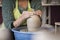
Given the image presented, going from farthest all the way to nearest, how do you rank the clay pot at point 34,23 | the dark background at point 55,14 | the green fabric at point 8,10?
the dark background at point 55,14 < the green fabric at point 8,10 < the clay pot at point 34,23

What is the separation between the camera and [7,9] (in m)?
1.25

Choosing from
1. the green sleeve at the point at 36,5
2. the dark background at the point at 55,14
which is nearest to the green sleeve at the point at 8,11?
the green sleeve at the point at 36,5

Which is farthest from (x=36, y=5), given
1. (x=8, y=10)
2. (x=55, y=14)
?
(x=55, y=14)

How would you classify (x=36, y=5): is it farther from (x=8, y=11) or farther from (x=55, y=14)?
(x=55, y=14)

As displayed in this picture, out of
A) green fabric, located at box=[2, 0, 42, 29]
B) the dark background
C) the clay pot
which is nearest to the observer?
the clay pot

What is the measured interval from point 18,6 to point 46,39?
918mm

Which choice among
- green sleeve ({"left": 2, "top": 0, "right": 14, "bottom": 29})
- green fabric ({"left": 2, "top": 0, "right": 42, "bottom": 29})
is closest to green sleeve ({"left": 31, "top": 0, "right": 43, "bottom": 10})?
green fabric ({"left": 2, "top": 0, "right": 42, "bottom": 29})

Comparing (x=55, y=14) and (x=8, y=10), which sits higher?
(x=8, y=10)

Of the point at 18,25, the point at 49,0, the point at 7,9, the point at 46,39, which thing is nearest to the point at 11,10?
the point at 7,9

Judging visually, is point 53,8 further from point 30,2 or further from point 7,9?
point 7,9

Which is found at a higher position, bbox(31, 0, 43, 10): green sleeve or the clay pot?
bbox(31, 0, 43, 10): green sleeve

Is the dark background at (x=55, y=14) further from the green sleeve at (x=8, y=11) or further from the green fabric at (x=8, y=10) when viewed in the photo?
the green sleeve at (x=8, y=11)

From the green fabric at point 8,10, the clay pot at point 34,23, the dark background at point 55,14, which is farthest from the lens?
the dark background at point 55,14

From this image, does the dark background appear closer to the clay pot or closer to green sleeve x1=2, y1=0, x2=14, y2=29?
green sleeve x1=2, y1=0, x2=14, y2=29
